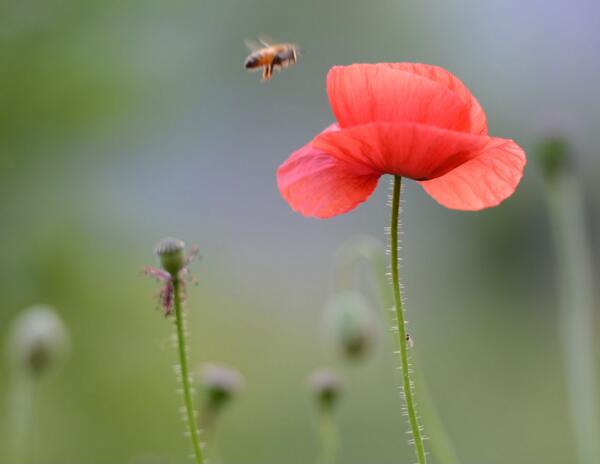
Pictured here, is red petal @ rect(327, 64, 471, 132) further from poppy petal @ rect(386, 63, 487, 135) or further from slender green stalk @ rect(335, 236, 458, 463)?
slender green stalk @ rect(335, 236, 458, 463)

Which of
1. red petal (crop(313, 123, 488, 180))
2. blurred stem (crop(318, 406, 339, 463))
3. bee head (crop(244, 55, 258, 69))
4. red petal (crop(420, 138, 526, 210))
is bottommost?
blurred stem (crop(318, 406, 339, 463))

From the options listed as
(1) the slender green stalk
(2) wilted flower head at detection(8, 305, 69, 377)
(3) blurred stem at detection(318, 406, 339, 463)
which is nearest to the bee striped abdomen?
(1) the slender green stalk

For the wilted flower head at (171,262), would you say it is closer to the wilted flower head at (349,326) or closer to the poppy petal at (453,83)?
the poppy petal at (453,83)

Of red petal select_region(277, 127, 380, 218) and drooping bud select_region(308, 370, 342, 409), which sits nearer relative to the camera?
red petal select_region(277, 127, 380, 218)

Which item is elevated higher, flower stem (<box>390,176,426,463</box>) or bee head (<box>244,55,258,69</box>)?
bee head (<box>244,55,258,69</box>)

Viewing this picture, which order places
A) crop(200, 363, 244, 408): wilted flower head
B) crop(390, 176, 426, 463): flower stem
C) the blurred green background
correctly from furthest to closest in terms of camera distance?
the blurred green background < crop(200, 363, 244, 408): wilted flower head < crop(390, 176, 426, 463): flower stem
